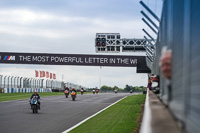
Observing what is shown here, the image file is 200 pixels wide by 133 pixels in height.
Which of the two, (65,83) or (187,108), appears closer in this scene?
(187,108)

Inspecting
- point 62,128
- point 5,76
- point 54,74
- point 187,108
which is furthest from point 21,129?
point 54,74

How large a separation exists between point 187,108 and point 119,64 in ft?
167

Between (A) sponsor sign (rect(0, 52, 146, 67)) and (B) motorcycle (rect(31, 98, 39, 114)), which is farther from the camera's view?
(A) sponsor sign (rect(0, 52, 146, 67))

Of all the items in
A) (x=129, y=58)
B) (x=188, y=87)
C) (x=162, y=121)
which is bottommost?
(x=162, y=121)

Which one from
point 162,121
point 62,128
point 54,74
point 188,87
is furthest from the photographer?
point 54,74

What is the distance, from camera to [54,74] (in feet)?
341

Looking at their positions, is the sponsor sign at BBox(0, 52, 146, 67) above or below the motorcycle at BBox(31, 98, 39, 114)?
above

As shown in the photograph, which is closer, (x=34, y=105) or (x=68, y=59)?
(x=34, y=105)

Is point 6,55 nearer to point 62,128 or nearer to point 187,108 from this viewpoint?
point 62,128

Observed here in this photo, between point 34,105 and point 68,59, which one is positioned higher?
point 68,59

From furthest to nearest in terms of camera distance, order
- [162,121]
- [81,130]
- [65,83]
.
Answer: [65,83], [81,130], [162,121]

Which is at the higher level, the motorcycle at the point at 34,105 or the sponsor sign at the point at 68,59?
the sponsor sign at the point at 68,59

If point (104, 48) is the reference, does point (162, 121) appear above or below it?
below

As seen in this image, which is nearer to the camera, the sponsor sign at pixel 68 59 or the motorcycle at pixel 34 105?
the motorcycle at pixel 34 105
